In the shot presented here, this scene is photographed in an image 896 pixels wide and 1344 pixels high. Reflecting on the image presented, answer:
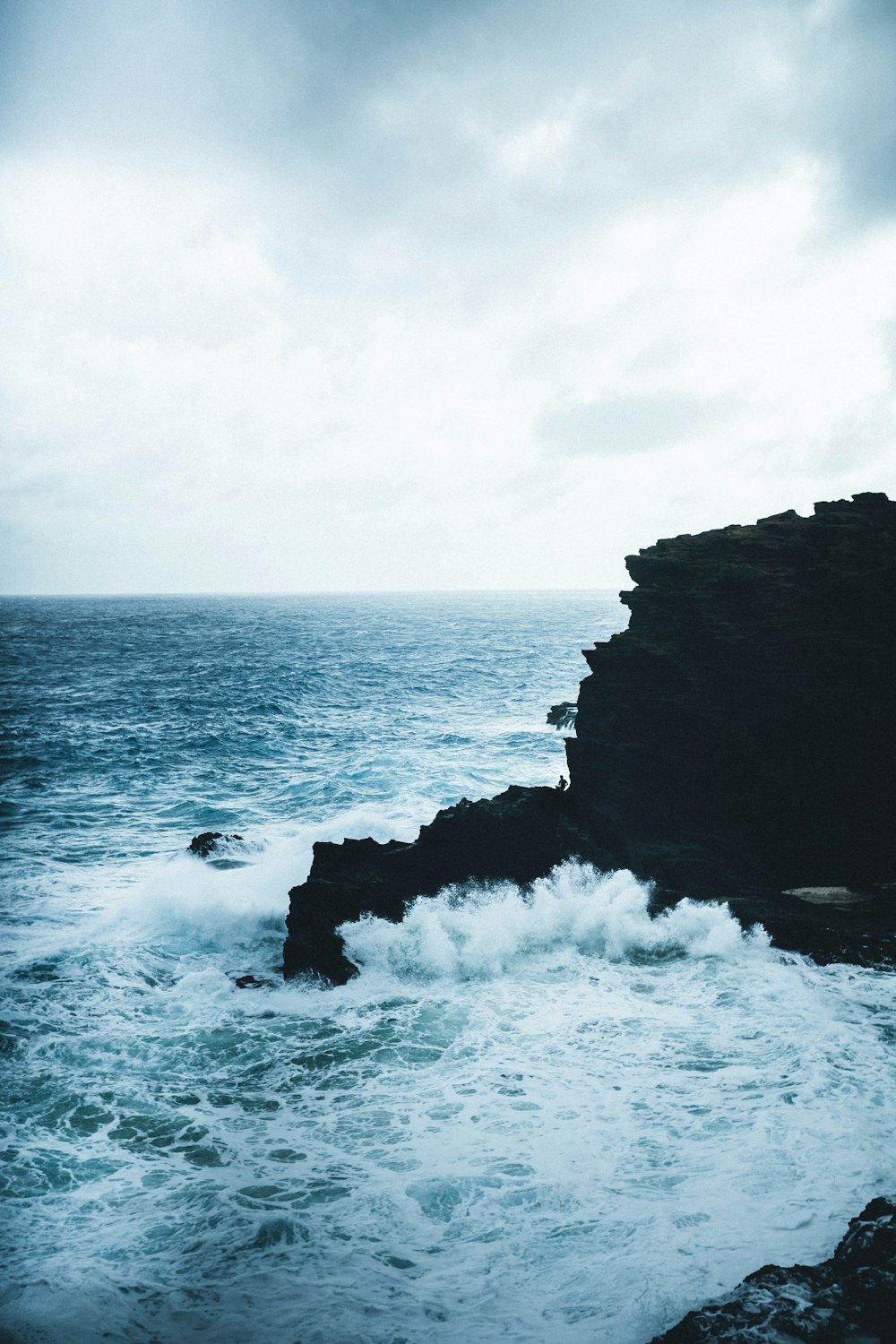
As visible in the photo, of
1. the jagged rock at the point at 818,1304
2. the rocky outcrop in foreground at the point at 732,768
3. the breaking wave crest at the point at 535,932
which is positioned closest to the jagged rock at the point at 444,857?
the rocky outcrop in foreground at the point at 732,768

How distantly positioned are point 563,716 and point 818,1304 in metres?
26.0

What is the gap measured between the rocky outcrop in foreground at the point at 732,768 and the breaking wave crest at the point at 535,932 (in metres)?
0.40

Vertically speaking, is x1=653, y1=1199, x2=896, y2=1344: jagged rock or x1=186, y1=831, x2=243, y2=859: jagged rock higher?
x1=653, y1=1199, x2=896, y2=1344: jagged rock

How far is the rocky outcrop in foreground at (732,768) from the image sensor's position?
12531 mm

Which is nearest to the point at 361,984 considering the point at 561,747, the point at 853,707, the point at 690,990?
the point at 690,990

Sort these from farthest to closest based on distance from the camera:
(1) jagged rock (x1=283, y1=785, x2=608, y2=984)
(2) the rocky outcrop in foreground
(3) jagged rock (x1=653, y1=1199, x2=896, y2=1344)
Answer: (2) the rocky outcrop in foreground < (1) jagged rock (x1=283, y1=785, x2=608, y2=984) < (3) jagged rock (x1=653, y1=1199, x2=896, y2=1344)

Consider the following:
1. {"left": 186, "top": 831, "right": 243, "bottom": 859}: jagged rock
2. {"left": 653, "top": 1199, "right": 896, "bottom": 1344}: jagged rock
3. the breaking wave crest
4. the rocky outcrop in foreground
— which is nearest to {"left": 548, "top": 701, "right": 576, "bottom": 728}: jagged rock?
the rocky outcrop in foreground

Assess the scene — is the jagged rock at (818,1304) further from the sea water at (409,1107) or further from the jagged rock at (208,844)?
the jagged rock at (208,844)

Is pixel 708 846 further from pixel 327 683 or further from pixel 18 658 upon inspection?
pixel 18 658

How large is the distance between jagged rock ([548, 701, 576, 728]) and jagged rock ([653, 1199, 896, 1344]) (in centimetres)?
2455

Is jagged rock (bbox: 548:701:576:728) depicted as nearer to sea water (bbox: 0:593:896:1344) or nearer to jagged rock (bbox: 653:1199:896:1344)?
sea water (bbox: 0:593:896:1344)

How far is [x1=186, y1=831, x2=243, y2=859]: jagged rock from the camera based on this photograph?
51.4 feet

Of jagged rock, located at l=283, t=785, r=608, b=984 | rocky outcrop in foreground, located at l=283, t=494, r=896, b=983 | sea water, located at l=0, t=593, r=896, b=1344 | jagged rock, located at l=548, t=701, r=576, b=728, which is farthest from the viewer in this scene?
jagged rock, located at l=548, t=701, r=576, b=728

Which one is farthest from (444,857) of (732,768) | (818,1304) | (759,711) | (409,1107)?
(818,1304)
